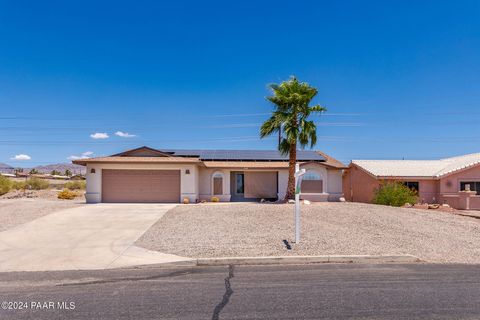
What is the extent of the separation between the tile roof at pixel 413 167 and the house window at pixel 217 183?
12.4 meters

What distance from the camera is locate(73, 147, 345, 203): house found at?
25.2 m

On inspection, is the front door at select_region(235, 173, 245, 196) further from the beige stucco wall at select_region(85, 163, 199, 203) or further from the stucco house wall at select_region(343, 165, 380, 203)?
the stucco house wall at select_region(343, 165, 380, 203)

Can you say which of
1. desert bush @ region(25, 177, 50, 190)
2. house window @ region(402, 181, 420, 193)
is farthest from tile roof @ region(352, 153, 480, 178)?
desert bush @ region(25, 177, 50, 190)

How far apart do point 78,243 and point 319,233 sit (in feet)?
26.9

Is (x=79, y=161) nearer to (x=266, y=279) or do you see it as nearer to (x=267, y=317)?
(x=266, y=279)

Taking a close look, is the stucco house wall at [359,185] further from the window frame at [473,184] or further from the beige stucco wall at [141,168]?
the beige stucco wall at [141,168]

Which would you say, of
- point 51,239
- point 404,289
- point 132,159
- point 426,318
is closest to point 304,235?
point 404,289

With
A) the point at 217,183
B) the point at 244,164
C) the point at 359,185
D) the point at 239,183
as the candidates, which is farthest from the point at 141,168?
the point at 359,185

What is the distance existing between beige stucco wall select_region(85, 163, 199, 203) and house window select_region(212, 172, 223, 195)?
9.50 ft

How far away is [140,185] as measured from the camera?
25.4 m

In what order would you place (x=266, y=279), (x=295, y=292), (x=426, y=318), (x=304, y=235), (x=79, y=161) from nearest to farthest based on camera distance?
1. (x=426, y=318)
2. (x=295, y=292)
3. (x=266, y=279)
4. (x=304, y=235)
5. (x=79, y=161)

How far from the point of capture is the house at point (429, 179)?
27.2 metres

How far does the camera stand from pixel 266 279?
805 centimetres

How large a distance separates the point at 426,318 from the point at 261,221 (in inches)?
401
